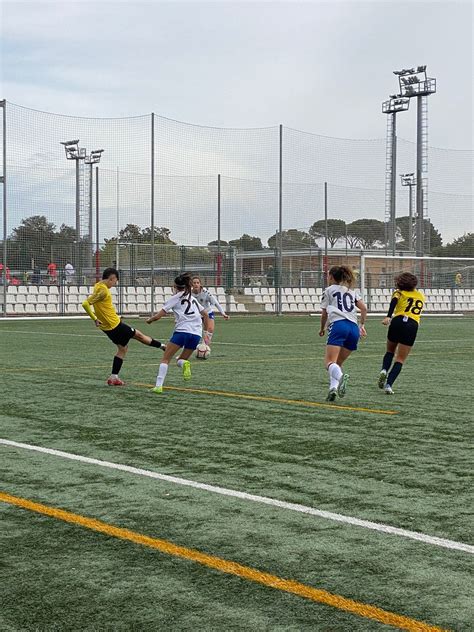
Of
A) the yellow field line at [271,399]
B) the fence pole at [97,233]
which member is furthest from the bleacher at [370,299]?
the yellow field line at [271,399]

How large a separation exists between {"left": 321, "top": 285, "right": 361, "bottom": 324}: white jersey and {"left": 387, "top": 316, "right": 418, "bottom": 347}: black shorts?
3.09 ft

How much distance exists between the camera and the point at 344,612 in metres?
3.54

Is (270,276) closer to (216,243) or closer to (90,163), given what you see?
(216,243)

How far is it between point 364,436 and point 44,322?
77.8ft

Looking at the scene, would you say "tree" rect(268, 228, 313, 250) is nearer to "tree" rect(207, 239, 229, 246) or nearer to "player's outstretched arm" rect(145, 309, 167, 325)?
"tree" rect(207, 239, 229, 246)

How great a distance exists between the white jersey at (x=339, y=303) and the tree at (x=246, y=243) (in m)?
26.8

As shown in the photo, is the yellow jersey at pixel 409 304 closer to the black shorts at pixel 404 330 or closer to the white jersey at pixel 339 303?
the black shorts at pixel 404 330

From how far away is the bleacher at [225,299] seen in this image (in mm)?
33531

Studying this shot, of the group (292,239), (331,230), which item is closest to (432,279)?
(331,230)

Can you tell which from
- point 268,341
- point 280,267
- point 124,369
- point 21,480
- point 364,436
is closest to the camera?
point 21,480

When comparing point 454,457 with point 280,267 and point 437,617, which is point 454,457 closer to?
point 437,617

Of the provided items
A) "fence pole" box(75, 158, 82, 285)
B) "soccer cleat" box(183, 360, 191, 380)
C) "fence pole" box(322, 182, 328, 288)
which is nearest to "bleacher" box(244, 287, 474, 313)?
"fence pole" box(322, 182, 328, 288)

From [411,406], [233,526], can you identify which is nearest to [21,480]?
[233,526]

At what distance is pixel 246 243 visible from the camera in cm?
3725
